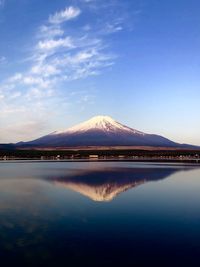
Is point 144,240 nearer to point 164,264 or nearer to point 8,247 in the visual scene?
point 164,264

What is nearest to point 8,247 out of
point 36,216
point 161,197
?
point 36,216

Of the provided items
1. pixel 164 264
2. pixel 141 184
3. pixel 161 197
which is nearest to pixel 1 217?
pixel 164 264

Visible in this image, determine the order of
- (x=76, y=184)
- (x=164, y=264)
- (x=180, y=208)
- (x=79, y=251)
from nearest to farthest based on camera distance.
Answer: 1. (x=164, y=264)
2. (x=79, y=251)
3. (x=180, y=208)
4. (x=76, y=184)

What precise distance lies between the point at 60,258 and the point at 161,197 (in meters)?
11.8

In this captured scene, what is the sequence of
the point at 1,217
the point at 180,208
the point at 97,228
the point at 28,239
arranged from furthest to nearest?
the point at 180,208
the point at 1,217
the point at 97,228
the point at 28,239

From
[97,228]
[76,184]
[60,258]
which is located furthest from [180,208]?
[76,184]

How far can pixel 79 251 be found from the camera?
1019 centimetres

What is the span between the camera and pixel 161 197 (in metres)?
20.5

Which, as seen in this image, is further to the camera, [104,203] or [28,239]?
[104,203]

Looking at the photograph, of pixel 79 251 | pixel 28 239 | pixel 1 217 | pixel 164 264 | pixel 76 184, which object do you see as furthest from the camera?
pixel 76 184

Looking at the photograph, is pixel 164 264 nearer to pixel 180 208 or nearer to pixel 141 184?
pixel 180 208

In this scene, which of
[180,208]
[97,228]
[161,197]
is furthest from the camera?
[161,197]

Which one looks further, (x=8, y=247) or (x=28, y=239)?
(x=28, y=239)

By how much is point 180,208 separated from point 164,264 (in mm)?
7897
